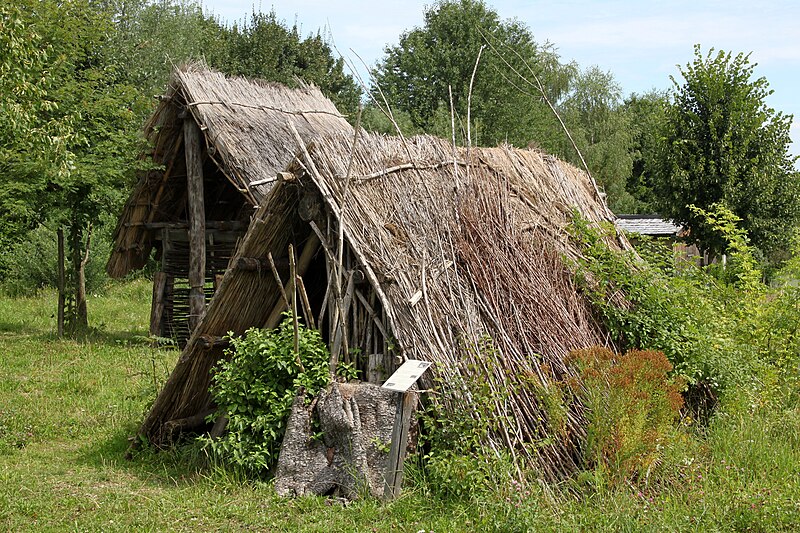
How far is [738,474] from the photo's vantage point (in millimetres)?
5270

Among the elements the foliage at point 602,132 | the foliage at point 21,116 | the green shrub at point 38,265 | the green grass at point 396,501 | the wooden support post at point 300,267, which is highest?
the foliage at point 602,132

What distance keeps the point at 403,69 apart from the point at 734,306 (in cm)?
2289

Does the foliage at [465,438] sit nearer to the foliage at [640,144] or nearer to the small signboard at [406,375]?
the small signboard at [406,375]

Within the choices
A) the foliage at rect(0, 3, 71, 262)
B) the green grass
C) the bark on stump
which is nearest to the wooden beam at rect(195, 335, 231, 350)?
the green grass

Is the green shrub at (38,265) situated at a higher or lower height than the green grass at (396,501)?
higher

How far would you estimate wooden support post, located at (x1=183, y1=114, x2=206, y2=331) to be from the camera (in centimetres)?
1097

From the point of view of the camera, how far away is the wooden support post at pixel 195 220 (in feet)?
36.0

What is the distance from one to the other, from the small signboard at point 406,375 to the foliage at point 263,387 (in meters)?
0.70

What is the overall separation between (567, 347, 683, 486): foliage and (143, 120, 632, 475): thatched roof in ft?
1.02

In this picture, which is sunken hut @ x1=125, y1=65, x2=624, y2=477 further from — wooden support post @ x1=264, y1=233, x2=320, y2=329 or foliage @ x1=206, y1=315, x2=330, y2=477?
foliage @ x1=206, y1=315, x2=330, y2=477

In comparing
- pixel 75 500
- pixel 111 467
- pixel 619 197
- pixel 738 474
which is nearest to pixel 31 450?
pixel 111 467

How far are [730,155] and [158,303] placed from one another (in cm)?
1004

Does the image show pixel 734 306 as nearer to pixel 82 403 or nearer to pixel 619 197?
pixel 82 403

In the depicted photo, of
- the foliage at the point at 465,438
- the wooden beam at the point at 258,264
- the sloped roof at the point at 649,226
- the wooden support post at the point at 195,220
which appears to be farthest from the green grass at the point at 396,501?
the sloped roof at the point at 649,226
